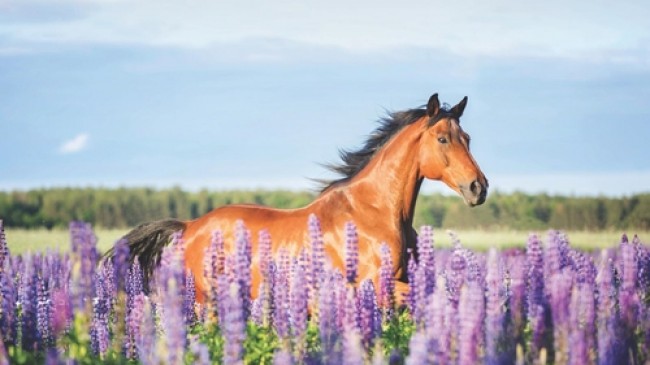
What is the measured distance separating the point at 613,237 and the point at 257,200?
11110 millimetres

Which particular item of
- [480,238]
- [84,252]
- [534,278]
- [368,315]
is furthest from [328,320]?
[480,238]

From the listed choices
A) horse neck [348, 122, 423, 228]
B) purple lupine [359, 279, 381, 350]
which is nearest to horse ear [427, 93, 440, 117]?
horse neck [348, 122, 423, 228]

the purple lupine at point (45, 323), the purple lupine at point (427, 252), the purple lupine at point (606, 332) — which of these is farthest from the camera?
the purple lupine at point (45, 323)

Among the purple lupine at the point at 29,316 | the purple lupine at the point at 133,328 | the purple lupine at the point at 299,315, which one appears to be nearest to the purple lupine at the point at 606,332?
the purple lupine at the point at 299,315

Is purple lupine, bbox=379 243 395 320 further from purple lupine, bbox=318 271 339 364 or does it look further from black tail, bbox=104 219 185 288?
black tail, bbox=104 219 185 288

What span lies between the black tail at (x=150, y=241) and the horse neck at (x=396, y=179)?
2614 mm

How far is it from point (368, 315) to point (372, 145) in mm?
4903

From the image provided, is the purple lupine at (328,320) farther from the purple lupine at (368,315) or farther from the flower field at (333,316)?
the purple lupine at (368,315)

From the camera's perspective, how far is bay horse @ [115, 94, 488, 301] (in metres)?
9.66

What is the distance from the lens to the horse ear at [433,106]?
9.67 metres

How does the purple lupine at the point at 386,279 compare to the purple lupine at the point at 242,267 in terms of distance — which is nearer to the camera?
the purple lupine at the point at 242,267

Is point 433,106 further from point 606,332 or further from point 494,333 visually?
point 494,333

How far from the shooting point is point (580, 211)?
90.3ft

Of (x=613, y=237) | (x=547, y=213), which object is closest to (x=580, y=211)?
(x=547, y=213)
